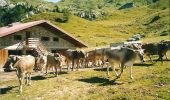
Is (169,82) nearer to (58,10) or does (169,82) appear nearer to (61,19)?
(61,19)

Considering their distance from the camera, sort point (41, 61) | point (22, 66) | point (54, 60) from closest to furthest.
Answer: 1. point (22, 66)
2. point (54, 60)
3. point (41, 61)

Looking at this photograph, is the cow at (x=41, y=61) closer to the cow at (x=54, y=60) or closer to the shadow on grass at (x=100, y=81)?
the cow at (x=54, y=60)

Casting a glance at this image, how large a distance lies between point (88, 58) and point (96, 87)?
50.5 ft

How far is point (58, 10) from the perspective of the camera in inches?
6909

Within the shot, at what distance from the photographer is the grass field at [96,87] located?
24008mm

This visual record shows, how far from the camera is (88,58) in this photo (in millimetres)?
42125

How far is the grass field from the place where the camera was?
24.0 metres

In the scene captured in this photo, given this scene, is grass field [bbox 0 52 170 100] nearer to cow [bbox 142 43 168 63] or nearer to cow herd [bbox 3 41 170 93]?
cow herd [bbox 3 41 170 93]

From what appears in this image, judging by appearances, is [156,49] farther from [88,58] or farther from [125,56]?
[125,56]

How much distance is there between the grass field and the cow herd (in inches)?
40.8

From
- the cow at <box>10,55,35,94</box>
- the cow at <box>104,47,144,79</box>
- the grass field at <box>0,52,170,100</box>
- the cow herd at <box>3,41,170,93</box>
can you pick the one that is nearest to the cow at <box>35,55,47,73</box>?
the cow herd at <box>3,41,170,93</box>

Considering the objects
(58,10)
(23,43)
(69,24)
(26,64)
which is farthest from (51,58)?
(58,10)

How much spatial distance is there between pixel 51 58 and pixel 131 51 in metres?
8.97


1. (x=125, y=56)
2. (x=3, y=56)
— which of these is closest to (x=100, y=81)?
(x=125, y=56)
